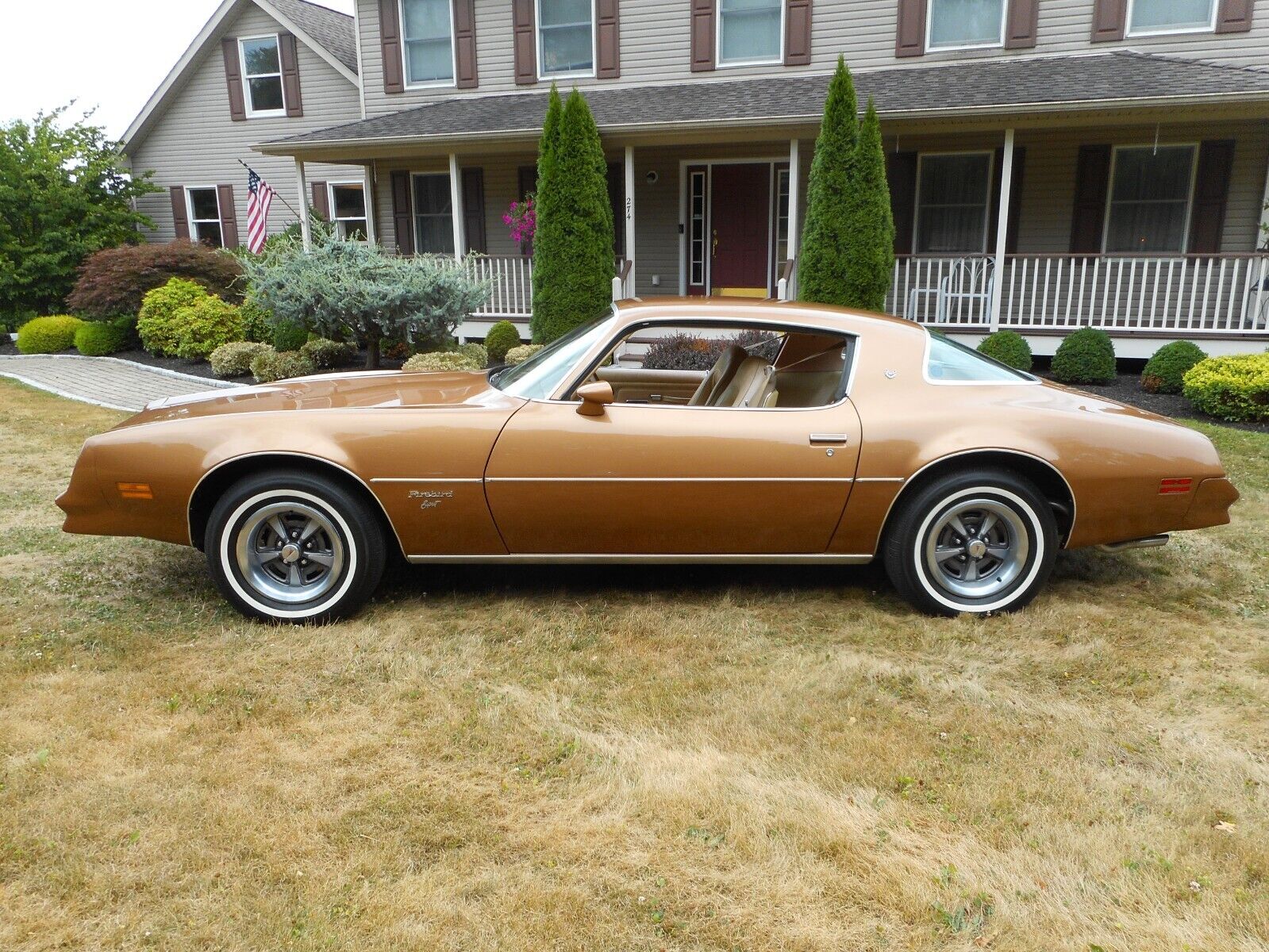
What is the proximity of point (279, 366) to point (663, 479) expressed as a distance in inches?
346

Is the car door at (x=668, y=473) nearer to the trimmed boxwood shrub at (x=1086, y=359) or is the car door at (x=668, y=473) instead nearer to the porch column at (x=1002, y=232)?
the trimmed boxwood shrub at (x=1086, y=359)

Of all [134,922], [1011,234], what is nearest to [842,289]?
[1011,234]

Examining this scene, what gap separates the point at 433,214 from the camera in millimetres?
16625

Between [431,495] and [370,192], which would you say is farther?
[370,192]

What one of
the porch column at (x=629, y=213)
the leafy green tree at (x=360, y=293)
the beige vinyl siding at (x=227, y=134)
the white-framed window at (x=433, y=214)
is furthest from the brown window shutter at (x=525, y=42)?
the leafy green tree at (x=360, y=293)

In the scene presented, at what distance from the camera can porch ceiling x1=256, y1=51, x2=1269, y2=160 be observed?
1084 cm

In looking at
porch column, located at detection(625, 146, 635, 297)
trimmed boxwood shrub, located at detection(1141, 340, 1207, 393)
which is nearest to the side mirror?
trimmed boxwood shrub, located at detection(1141, 340, 1207, 393)

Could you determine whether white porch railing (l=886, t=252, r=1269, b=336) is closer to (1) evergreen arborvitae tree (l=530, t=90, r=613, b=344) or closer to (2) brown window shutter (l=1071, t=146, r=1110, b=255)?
(2) brown window shutter (l=1071, t=146, r=1110, b=255)

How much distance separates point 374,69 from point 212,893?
656 inches

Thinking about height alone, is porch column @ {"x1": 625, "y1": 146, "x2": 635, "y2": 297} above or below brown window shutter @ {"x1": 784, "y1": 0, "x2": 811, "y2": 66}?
below

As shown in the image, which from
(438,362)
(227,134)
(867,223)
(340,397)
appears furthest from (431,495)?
(227,134)

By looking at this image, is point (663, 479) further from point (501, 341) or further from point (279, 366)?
point (501, 341)

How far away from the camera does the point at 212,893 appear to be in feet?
7.70

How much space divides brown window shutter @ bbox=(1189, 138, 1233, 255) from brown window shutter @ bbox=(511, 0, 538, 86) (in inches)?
397
